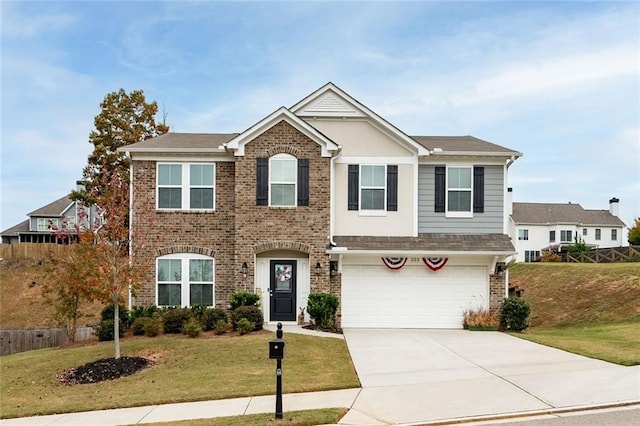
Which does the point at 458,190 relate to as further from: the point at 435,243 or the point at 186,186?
the point at 186,186

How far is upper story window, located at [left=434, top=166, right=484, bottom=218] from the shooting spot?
19422 millimetres

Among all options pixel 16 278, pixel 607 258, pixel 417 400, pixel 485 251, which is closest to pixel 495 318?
pixel 485 251

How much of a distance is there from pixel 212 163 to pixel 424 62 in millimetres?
8151

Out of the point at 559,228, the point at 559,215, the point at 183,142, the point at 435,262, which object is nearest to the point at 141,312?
the point at 183,142

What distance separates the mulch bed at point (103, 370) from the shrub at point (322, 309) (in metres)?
5.89

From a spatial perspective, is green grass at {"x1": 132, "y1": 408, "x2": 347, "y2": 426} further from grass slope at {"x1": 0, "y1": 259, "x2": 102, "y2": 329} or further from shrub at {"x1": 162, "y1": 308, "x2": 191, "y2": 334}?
grass slope at {"x1": 0, "y1": 259, "x2": 102, "y2": 329}

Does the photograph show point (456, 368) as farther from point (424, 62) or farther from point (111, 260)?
point (424, 62)

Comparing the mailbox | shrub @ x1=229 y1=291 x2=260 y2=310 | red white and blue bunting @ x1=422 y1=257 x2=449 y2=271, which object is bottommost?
shrub @ x1=229 y1=291 x2=260 y2=310

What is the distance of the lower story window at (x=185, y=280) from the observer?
1872cm

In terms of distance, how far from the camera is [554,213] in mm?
61156

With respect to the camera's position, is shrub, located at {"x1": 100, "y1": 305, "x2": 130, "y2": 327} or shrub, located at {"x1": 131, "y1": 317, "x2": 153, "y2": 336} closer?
shrub, located at {"x1": 131, "y1": 317, "x2": 153, "y2": 336}

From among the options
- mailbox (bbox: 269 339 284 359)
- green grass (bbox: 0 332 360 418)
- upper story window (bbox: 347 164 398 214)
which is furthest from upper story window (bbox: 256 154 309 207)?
mailbox (bbox: 269 339 284 359)

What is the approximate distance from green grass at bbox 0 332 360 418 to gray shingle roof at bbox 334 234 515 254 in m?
4.15

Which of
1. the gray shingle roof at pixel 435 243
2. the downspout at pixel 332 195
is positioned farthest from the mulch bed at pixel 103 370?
the gray shingle roof at pixel 435 243
